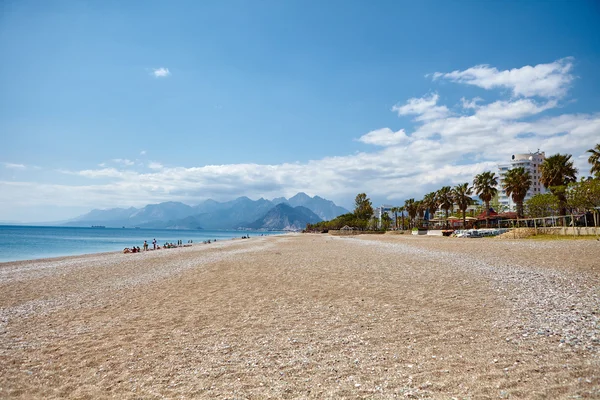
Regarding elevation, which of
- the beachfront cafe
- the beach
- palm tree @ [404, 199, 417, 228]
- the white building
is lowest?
the beach

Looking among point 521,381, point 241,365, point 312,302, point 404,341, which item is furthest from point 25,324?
point 521,381

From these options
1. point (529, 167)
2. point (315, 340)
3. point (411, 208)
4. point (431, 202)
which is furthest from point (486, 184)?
point (529, 167)

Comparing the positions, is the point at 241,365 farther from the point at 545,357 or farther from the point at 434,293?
the point at 434,293

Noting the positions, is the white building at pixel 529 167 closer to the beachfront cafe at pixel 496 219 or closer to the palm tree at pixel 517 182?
the beachfront cafe at pixel 496 219

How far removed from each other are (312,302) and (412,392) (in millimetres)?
6119

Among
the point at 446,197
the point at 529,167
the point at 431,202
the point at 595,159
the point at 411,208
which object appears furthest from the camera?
the point at 529,167

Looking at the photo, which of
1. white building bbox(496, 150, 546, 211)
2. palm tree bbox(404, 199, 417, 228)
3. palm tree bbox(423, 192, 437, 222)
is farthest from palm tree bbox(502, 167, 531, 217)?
white building bbox(496, 150, 546, 211)

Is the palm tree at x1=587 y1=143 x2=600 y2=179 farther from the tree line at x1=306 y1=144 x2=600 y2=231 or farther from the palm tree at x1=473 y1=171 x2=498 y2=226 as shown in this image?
the palm tree at x1=473 y1=171 x2=498 y2=226

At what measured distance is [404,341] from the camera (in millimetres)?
6992

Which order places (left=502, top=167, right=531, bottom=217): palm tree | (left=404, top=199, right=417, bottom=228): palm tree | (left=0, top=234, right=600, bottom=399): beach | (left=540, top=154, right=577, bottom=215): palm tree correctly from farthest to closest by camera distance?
1. (left=404, top=199, right=417, bottom=228): palm tree
2. (left=502, top=167, right=531, bottom=217): palm tree
3. (left=540, top=154, right=577, bottom=215): palm tree
4. (left=0, top=234, right=600, bottom=399): beach

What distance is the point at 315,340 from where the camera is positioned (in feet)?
24.0

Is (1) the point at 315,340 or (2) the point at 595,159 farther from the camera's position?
(2) the point at 595,159

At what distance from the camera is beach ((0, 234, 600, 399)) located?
17.3 ft

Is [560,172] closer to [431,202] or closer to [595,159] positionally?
[595,159]
